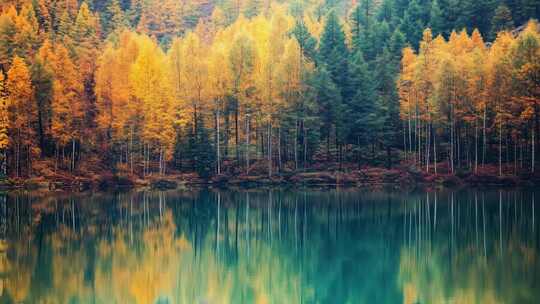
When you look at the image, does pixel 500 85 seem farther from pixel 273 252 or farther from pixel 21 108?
pixel 21 108

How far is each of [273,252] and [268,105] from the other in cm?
4013

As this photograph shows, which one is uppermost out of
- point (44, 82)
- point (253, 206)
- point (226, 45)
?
point (226, 45)

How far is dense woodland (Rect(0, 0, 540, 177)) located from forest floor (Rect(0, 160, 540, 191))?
2.52 ft

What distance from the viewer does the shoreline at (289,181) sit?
176 ft

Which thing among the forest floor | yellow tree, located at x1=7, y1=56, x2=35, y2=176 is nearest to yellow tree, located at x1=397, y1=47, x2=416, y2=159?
the forest floor

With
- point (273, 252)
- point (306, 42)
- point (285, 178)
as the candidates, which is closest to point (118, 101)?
point (285, 178)

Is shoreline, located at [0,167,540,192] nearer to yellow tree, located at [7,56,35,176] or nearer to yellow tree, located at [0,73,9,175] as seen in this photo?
yellow tree, located at [0,73,9,175]

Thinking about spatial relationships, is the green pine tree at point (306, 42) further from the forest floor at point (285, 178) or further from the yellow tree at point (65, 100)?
→ the yellow tree at point (65, 100)

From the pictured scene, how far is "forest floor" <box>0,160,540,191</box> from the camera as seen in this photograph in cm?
5378

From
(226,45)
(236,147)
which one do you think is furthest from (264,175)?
(226,45)

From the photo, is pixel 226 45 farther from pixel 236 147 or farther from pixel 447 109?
pixel 447 109

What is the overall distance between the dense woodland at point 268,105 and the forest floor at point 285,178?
0.77m

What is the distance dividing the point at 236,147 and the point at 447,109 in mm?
20369

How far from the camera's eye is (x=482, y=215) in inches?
1251
